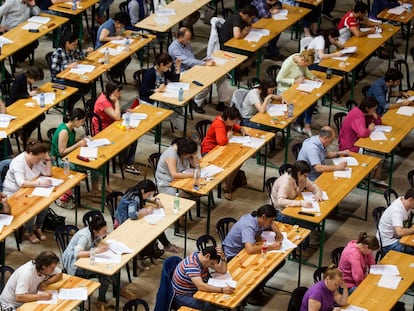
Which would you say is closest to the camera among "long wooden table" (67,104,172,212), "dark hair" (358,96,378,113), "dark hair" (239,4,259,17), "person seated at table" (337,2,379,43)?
"long wooden table" (67,104,172,212)

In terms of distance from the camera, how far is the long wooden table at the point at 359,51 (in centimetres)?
2120

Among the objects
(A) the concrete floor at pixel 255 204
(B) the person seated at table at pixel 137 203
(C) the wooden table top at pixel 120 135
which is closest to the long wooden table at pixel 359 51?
(A) the concrete floor at pixel 255 204

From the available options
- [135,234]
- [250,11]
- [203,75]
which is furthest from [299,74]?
[135,234]

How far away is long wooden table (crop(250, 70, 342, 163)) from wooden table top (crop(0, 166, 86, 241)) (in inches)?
132

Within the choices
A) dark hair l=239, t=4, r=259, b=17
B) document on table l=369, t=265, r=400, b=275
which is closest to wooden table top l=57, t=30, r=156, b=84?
dark hair l=239, t=4, r=259, b=17

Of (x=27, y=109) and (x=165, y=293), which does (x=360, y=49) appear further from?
(x=165, y=293)

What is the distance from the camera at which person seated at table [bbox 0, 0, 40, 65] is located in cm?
2216

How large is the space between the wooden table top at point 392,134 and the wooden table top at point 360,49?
4.69 ft

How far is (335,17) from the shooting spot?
83.8ft

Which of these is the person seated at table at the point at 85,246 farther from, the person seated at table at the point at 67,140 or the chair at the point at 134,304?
the person seated at table at the point at 67,140

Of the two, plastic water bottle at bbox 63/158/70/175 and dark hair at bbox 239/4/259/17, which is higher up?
dark hair at bbox 239/4/259/17

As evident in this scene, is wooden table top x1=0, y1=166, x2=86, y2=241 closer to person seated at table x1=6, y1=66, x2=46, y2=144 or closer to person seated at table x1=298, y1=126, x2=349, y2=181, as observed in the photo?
person seated at table x1=6, y1=66, x2=46, y2=144

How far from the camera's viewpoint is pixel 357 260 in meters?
16.1

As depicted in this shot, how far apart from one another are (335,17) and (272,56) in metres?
2.59
